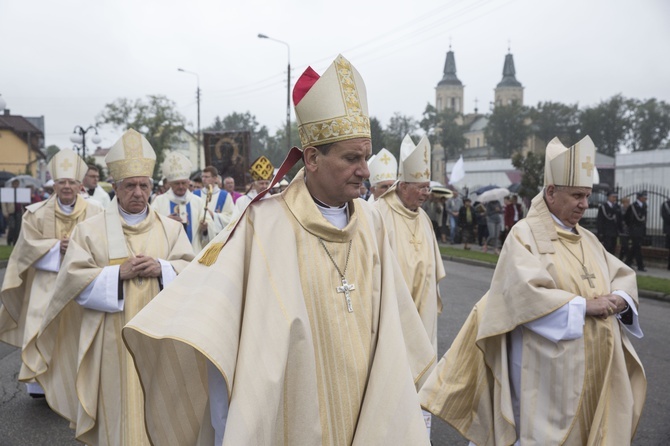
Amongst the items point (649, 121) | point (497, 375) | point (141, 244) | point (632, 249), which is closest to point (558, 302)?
point (497, 375)

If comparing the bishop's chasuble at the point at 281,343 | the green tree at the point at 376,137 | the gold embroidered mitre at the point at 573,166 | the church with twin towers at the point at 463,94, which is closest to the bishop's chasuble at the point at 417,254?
the gold embroidered mitre at the point at 573,166

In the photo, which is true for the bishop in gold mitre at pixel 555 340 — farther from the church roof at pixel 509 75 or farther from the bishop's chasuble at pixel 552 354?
the church roof at pixel 509 75

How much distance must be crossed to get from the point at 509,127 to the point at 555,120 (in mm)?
→ 6498

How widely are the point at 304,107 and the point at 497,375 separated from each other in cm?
248

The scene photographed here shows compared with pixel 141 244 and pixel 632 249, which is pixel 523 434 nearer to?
pixel 141 244

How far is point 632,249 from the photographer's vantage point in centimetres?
1730

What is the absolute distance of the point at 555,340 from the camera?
424 centimetres

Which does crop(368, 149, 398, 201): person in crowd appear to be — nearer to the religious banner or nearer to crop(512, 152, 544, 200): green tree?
the religious banner

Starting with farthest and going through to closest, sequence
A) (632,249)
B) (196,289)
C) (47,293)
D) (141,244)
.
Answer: (632,249), (47,293), (141,244), (196,289)

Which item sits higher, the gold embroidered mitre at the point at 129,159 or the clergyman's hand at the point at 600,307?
the gold embroidered mitre at the point at 129,159

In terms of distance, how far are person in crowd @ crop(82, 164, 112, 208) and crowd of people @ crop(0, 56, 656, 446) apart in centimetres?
350

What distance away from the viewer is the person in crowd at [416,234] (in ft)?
21.3

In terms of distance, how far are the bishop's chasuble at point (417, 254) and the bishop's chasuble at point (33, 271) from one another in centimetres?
303

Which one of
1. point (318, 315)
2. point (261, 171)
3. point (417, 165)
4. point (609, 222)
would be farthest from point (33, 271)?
point (609, 222)
